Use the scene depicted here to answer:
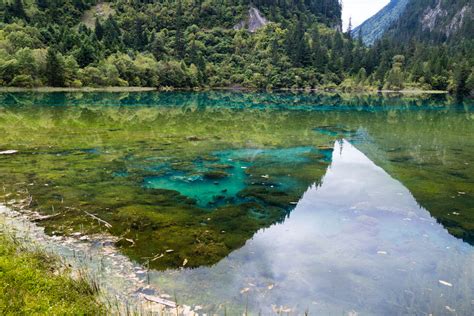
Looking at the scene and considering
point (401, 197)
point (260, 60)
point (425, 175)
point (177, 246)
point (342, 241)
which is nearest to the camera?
point (177, 246)

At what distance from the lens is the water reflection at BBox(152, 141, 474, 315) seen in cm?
1009

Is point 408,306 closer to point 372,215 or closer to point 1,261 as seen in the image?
point 372,215

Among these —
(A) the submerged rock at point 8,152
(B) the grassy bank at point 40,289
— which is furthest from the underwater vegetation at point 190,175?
(B) the grassy bank at point 40,289

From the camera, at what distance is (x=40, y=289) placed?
346 inches

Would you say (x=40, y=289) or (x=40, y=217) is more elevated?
(x=40, y=289)

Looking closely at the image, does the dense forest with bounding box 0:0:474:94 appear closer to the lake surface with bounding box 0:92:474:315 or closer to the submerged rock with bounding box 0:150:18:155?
the lake surface with bounding box 0:92:474:315

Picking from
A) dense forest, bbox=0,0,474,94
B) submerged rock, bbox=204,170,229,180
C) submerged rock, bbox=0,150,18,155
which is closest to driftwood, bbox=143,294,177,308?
submerged rock, bbox=204,170,229,180

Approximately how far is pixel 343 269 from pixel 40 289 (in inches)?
343

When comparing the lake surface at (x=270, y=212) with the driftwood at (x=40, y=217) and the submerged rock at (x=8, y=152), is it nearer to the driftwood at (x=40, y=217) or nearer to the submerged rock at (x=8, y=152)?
the driftwood at (x=40, y=217)

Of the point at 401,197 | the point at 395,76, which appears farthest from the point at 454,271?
the point at 395,76

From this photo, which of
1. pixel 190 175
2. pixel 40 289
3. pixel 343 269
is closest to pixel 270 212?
pixel 343 269

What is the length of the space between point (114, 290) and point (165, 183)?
10.9 meters

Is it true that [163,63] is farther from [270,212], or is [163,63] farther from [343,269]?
[343,269]

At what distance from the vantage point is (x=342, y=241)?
1430 cm
